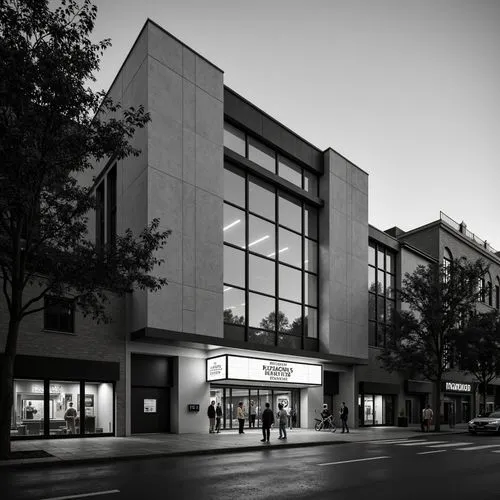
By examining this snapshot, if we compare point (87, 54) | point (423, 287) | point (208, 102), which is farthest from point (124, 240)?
point (423, 287)

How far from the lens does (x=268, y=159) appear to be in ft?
96.1

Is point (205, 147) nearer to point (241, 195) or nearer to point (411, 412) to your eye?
point (241, 195)

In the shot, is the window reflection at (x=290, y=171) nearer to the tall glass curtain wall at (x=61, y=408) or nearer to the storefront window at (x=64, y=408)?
the tall glass curtain wall at (x=61, y=408)

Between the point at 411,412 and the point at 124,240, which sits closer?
the point at 124,240

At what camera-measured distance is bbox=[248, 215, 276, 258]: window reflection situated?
27458 millimetres

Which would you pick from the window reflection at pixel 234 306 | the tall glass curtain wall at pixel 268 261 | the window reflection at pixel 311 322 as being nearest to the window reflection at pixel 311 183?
the tall glass curtain wall at pixel 268 261

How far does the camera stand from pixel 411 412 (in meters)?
39.8

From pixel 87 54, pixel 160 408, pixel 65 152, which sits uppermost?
pixel 87 54

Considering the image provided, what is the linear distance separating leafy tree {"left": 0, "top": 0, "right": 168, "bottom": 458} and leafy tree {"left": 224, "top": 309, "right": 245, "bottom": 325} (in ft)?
31.9

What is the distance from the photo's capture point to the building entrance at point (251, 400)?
27.3 meters

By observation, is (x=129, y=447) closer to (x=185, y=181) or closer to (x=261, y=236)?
(x=185, y=181)

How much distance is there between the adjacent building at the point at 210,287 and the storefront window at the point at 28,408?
47mm

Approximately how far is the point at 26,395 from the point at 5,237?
6.78m

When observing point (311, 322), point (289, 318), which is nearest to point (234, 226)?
point (289, 318)
